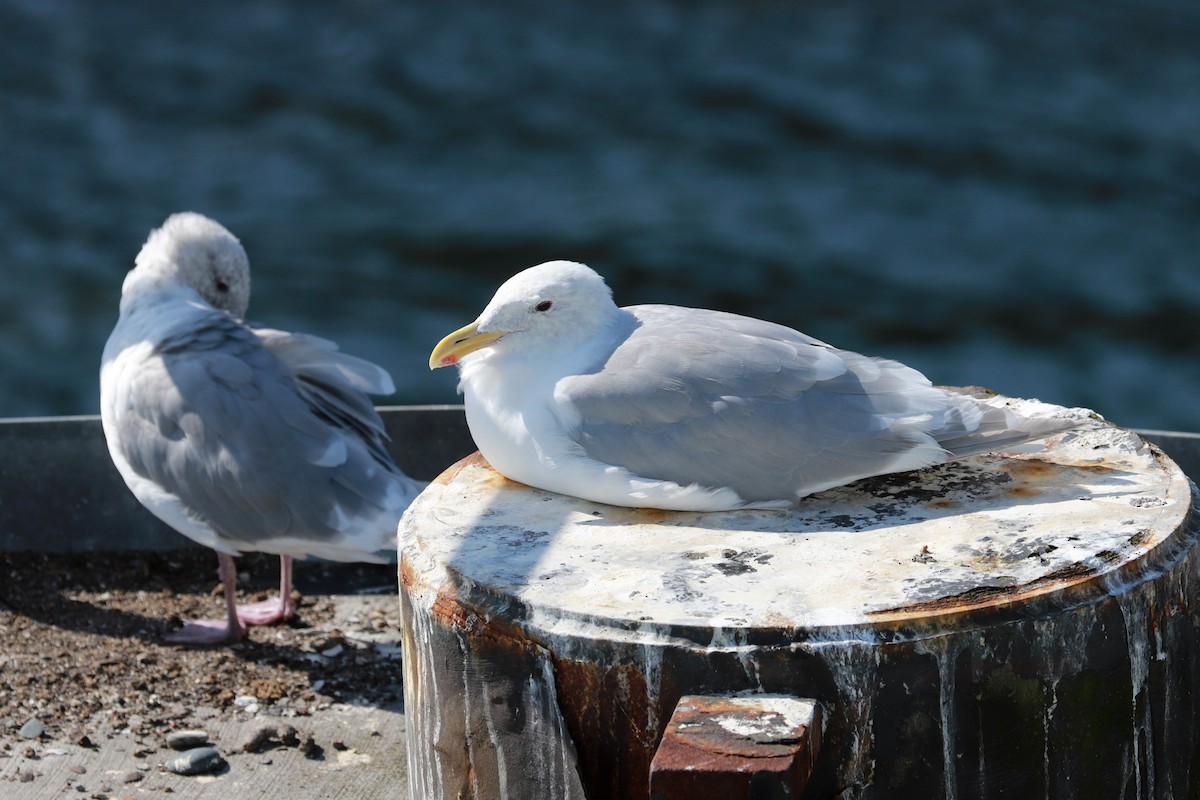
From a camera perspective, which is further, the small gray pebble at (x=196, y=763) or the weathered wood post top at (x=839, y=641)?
the small gray pebble at (x=196, y=763)

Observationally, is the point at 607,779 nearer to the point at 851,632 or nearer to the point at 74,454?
the point at 851,632

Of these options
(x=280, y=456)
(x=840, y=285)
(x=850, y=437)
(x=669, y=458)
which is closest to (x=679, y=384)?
(x=669, y=458)

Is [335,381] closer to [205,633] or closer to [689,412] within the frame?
[205,633]

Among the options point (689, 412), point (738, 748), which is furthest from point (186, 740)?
point (738, 748)

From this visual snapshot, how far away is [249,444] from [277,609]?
60 cm

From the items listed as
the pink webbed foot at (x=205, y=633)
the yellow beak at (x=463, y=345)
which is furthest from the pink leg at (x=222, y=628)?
the yellow beak at (x=463, y=345)

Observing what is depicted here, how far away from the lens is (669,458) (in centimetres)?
278

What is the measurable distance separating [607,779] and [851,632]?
1.58 ft

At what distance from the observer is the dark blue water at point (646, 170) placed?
8.91m

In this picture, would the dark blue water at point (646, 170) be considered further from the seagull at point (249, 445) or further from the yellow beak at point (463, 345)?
the yellow beak at point (463, 345)

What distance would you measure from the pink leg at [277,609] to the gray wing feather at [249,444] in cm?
36

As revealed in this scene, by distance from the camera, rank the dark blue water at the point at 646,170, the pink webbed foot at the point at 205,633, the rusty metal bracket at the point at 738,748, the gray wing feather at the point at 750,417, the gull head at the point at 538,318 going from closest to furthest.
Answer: the rusty metal bracket at the point at 738,748, the gray wing feather at the point at 750,417, the gull head at the point at 538,318, the pink webbed foot at the point at 205,633, the dark blue water at the point at 646,170

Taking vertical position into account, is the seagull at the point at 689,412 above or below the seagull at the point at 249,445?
above

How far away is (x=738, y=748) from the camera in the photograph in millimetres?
2166
